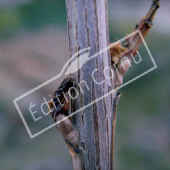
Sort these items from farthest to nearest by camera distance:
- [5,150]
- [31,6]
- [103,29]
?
[31,6], [5,150], [103,29]

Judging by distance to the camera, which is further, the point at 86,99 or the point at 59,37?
the point at 59,37

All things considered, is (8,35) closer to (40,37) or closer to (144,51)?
(40,37)

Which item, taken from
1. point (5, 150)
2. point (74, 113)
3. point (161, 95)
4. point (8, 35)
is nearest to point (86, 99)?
point (74, 113)

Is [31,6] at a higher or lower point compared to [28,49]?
higher

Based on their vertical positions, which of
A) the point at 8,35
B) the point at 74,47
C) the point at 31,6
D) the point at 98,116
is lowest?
the point at 98,116

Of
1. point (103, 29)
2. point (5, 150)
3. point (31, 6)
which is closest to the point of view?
point (103, 29)

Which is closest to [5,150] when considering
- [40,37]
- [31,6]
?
[40,37]
